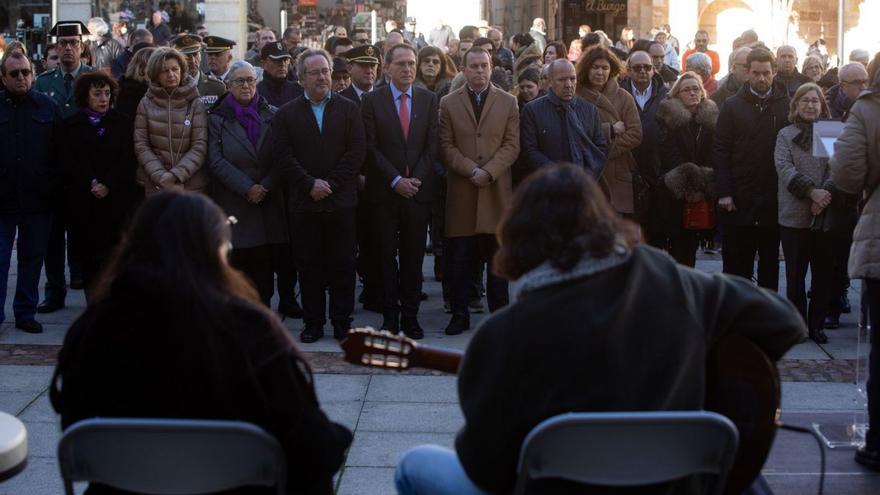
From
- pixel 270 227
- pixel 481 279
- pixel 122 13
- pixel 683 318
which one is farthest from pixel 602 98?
pixel 122 13

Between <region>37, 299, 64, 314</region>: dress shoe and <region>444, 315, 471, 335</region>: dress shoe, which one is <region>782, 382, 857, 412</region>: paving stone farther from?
<region>37, 299, 64, 314</region>: dress shoe

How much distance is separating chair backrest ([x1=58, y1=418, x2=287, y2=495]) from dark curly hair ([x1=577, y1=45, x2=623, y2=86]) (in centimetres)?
665

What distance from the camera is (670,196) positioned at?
9.55m

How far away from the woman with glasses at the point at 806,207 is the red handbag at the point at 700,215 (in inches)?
27.1

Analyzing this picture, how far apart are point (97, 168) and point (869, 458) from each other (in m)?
5.87

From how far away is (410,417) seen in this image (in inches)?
269

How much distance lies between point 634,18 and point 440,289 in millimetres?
20180

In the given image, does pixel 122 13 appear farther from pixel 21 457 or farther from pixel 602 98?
pixel 21 457

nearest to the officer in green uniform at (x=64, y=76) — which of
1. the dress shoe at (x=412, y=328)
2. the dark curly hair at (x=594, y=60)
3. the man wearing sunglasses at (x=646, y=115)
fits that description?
the dress shoe at (x=412, y=328)

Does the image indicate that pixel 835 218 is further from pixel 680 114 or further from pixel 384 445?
pixel 384 445

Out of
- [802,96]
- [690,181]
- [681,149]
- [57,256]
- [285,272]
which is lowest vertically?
[285,272]

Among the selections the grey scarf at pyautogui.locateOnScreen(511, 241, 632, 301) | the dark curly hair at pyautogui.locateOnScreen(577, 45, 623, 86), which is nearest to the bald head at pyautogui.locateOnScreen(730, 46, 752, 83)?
the dark curly hair at pyautogui.locateOnScreen(577, 45, 623, 86)

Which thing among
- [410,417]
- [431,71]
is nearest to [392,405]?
[410,417]

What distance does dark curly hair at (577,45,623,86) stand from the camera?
373 inches
